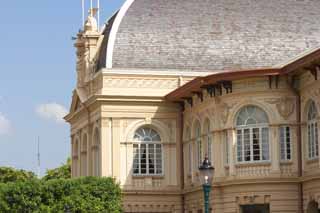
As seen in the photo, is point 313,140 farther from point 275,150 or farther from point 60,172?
point 60,172

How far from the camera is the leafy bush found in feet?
188

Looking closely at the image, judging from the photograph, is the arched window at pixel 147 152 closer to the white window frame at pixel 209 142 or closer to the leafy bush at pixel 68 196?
the leafy bush at pixel 68 196

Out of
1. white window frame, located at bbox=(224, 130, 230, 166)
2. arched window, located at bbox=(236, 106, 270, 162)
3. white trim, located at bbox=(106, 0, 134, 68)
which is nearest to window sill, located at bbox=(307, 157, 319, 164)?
arched window, located at bbox=(236, 106, 270, 162)

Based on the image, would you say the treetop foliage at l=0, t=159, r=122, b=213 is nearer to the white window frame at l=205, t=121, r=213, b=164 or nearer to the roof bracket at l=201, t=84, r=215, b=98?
the white window frame at l=205, t=121, r=213, b=164

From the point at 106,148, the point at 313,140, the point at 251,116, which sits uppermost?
the point at 251,116

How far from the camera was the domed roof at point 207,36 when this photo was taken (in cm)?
6197

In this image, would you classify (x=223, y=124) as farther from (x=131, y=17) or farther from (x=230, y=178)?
(x=131, y=17)

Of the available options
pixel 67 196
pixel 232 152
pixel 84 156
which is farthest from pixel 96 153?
pixel 232 152

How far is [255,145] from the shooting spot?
54.2m

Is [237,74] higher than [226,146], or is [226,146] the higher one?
[237,74]

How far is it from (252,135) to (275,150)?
157 cm

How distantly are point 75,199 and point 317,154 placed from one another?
44.2 ft

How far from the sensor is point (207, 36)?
206 feet

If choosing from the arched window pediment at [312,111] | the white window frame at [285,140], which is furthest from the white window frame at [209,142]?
the arched window pediment at [312,111]
